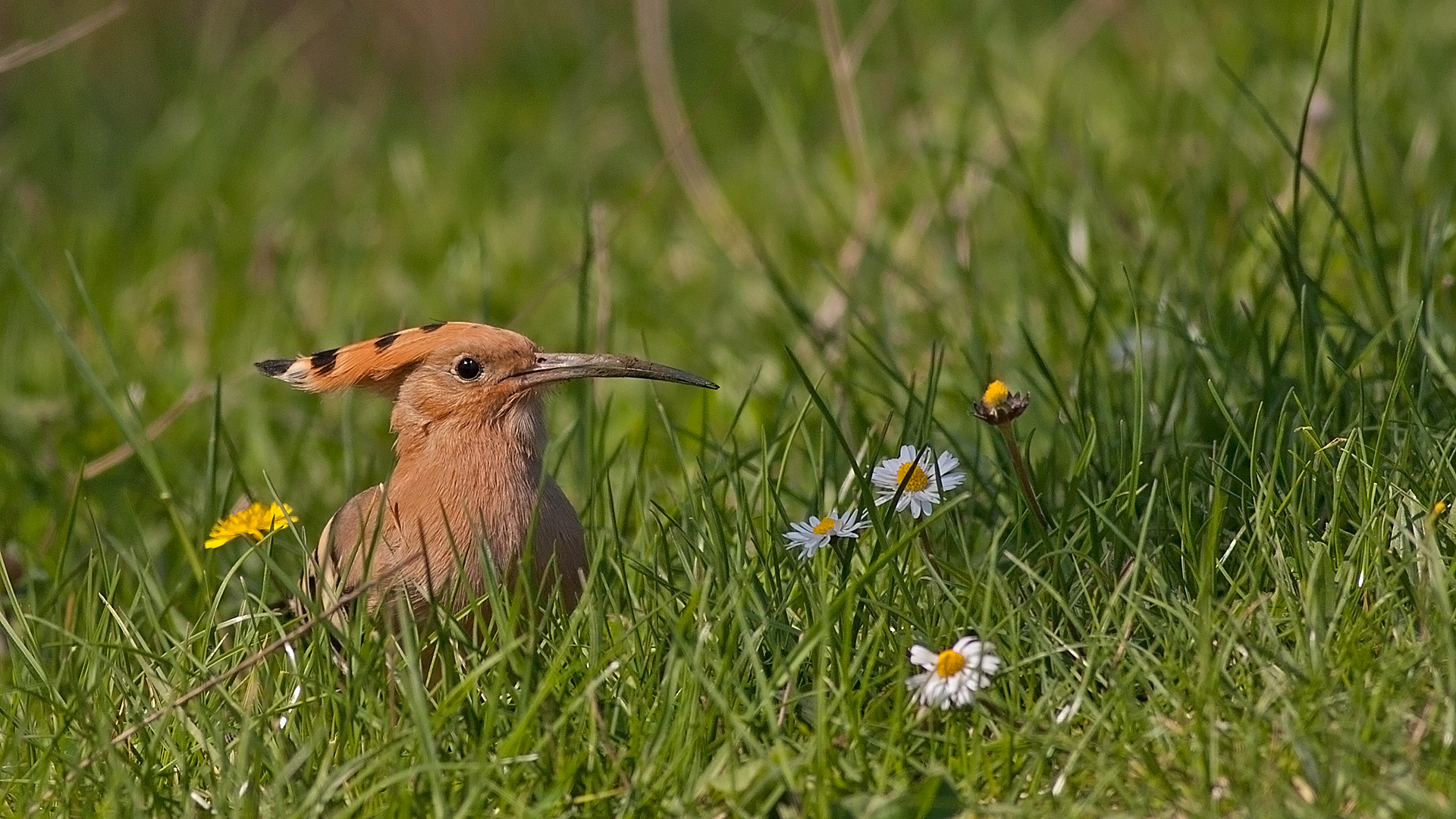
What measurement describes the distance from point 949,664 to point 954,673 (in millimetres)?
14

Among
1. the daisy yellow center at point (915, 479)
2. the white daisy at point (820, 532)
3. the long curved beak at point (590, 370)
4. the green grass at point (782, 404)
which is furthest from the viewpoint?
the long curved beak at point (590, 370)

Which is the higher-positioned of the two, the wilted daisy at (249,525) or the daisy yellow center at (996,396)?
the daisy yellow center at (996,396)

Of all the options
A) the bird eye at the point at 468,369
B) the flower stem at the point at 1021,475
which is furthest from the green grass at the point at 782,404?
the bird eye at the point at 468,369

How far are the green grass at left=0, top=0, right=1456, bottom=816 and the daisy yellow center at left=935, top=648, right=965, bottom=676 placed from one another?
0.25 ft

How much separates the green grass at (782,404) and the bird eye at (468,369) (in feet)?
1.05

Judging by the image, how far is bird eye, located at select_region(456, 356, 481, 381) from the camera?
3.57 m

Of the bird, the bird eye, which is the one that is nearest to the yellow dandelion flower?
the bird

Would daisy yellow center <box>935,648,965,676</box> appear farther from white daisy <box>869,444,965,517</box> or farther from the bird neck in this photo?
the bird neck

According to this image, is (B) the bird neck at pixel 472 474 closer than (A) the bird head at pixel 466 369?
Yes

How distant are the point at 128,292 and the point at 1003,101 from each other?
313cm

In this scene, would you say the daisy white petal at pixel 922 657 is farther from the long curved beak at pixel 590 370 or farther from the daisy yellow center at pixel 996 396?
the long curved beak at pixel 590 370

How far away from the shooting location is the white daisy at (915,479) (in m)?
2.93

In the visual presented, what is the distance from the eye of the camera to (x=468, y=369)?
358 cm

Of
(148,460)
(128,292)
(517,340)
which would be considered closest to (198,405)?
(128,292)
